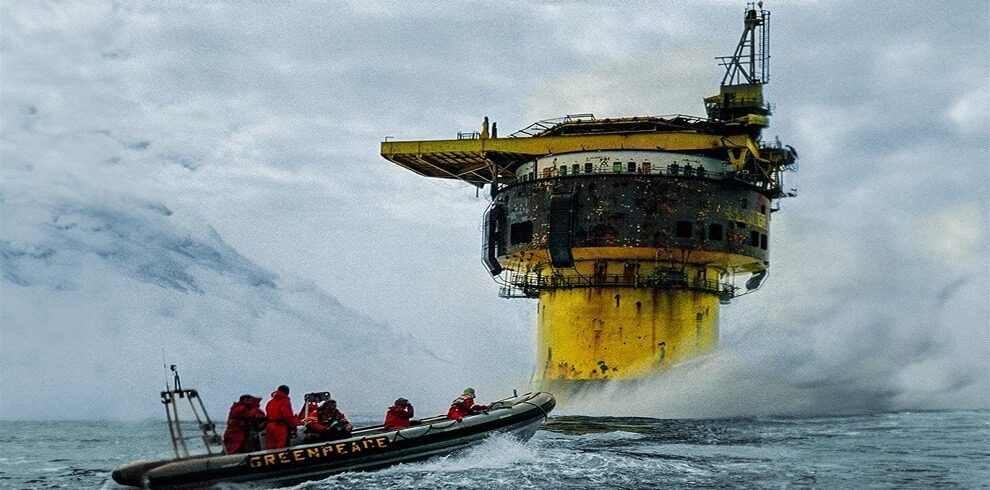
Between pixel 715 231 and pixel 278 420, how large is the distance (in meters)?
37.4

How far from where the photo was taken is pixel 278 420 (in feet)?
84.4

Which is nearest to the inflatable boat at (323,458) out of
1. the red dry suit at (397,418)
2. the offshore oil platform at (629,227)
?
the red dry suit at (397,418)

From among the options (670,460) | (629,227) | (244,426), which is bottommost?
(670,460)

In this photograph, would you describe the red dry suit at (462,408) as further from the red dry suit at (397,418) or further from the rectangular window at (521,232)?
the rectangular window at (521,232)

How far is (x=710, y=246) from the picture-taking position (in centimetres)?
5900

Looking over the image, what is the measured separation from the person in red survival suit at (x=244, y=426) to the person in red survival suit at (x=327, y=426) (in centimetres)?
127

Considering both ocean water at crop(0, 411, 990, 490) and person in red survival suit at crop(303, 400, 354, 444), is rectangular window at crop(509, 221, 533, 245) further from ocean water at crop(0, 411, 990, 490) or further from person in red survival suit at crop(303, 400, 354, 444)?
person in red survival suit at crop(303, 400, 354, 444)

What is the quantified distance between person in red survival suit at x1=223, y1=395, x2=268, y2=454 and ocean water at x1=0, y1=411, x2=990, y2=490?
107 cm

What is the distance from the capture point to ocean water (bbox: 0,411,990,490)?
85.3ft

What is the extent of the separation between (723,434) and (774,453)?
8.01 meters

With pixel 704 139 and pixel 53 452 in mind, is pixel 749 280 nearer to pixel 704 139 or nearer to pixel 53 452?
pixel 704 139

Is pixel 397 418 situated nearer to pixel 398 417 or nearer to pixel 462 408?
pixel 398 417

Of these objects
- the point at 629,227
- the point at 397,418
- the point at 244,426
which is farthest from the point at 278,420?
the point at 629,227

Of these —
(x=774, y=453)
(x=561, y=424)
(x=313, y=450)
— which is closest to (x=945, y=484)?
(x=774, y=453)
